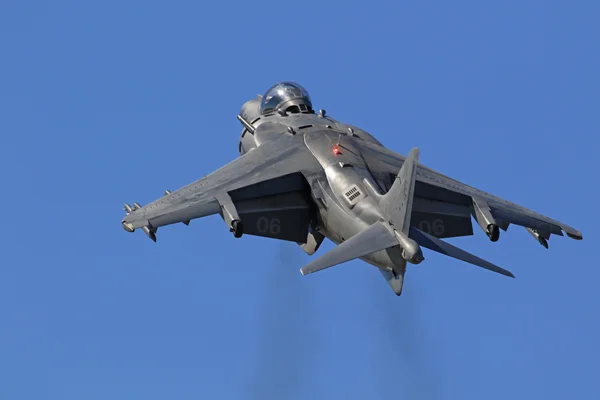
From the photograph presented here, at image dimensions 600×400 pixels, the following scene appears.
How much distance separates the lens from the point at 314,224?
2840 inches

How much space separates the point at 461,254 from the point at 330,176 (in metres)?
7.16

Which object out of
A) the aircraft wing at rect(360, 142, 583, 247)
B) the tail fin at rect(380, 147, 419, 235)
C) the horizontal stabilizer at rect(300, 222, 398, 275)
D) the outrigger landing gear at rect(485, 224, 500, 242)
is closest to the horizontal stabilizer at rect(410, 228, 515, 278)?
the tail fin at rect(380, 147, 419, 235)

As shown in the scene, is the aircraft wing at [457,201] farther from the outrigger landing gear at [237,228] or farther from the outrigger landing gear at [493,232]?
the outrigger landing gear at [237,228]

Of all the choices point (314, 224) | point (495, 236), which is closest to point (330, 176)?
point (314, 224)

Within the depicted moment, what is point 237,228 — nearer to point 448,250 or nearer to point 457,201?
point 448,250

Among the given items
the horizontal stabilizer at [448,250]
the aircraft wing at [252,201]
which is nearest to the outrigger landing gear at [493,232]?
the horizontal stabilizer at [448,250]

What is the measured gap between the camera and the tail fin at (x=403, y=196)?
220 ft

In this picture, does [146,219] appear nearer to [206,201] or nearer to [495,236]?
[206,201]

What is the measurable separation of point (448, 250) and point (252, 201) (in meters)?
8.53

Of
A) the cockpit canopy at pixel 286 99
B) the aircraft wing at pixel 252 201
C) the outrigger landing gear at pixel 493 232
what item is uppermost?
the cockpit canopy at pixel 286 99

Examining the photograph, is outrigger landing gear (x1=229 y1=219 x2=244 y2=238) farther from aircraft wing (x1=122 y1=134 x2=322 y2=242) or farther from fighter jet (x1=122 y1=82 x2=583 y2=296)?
aircraft wing (x1=122 y1=134 x2=322 y2=242)

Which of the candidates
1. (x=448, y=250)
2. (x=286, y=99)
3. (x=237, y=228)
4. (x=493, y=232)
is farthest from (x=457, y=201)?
(x=286, y=99)

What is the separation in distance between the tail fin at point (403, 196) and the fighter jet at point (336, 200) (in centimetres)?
3

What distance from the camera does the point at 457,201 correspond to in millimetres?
73500
